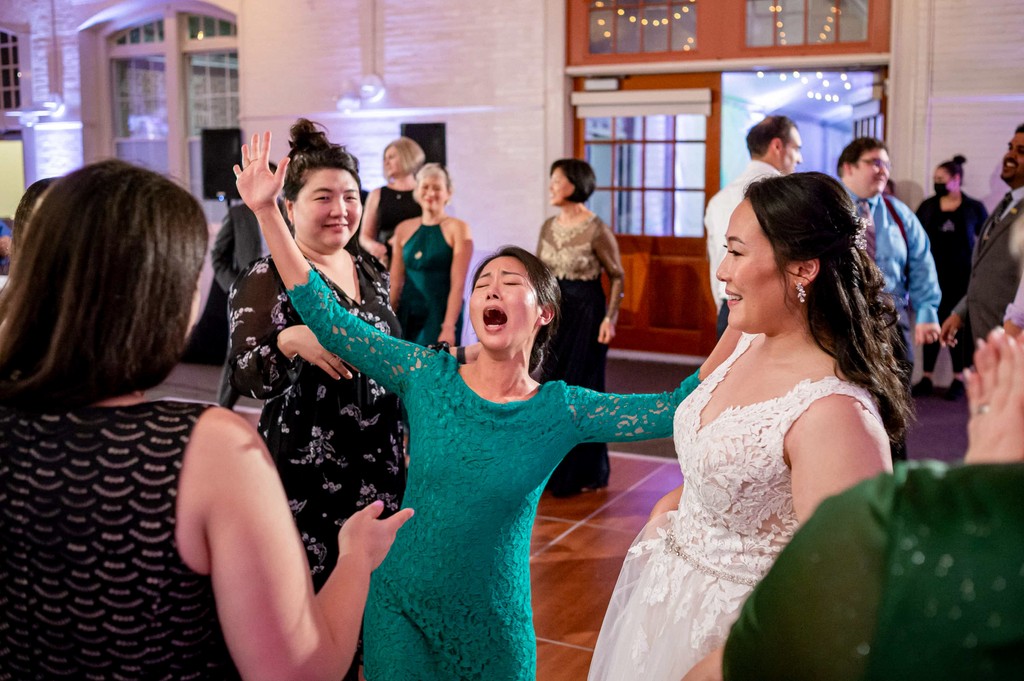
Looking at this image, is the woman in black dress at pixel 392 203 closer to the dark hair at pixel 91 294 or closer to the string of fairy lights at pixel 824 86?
the dark hair at pixel 91 294

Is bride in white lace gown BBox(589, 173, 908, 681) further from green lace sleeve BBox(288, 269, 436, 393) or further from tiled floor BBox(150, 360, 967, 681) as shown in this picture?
tiled floor BBox(150, 360, 967, 681)

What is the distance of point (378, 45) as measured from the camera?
31.1 ft

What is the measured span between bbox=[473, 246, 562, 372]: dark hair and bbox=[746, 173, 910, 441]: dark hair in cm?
66

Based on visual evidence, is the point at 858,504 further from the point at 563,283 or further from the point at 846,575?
the point at 563,283

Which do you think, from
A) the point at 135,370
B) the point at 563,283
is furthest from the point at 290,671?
the point at 563,283

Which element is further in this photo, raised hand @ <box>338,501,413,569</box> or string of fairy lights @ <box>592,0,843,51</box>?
string of fairy lights @ <box>592,0,843,51</box>

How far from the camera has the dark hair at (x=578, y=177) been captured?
5.29 metres

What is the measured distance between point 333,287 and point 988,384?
6.00 ft

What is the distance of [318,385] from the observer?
2.51m

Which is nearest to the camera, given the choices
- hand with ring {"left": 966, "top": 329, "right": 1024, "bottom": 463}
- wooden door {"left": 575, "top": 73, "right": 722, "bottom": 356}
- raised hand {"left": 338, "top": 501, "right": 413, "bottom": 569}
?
hand with ring {"left": 966, "top": 329, "right": 1024, "bottom": 463}

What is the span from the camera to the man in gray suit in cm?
445

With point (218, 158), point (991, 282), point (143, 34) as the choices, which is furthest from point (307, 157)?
point (143, 34)

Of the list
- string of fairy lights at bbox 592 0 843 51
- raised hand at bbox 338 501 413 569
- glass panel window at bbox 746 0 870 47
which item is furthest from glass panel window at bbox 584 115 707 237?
raised hand at bbox 338 501 413 569

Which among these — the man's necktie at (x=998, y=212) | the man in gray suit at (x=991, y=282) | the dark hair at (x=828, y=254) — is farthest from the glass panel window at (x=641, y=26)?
the dark hair at (x=828, y=254)
